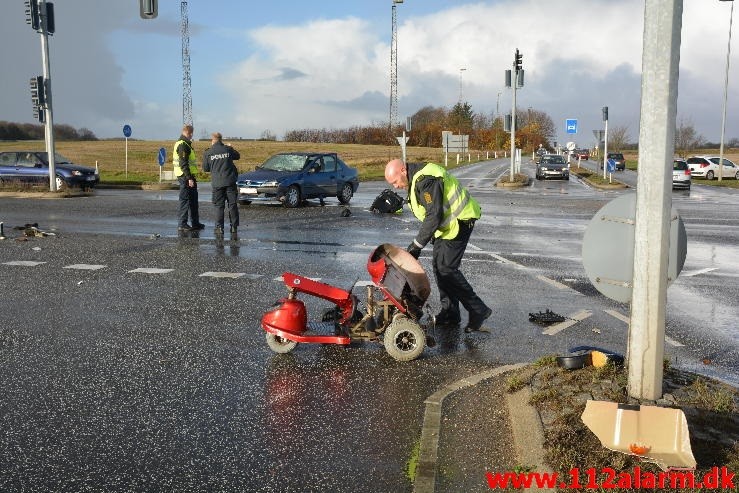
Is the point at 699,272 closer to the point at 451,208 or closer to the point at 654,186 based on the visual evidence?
the point at 451,208

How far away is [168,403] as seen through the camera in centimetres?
516

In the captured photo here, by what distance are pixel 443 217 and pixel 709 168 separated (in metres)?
47.5

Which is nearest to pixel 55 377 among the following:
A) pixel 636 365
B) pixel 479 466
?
pixel 479 466

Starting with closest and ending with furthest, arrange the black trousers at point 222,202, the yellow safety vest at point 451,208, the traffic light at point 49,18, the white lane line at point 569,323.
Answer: the yellow safety vest at point 451,208, the white lane line at point 569,323, the black trousers at point 222,202, the traffic light at point 49,18

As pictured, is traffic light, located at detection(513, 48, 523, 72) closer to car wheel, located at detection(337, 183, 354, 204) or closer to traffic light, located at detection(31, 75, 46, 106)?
car wheel, located at detection(337, 183, 354, 204)

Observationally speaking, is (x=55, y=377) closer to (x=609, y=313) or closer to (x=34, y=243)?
(x=609, y=313)

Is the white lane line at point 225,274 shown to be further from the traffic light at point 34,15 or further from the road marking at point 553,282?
the traffic light at point 34,15

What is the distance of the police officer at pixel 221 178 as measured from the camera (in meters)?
14.7

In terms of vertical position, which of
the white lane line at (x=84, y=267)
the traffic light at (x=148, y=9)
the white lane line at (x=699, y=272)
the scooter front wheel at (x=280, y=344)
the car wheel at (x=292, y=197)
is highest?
the traffic light at (x=148, y=9)

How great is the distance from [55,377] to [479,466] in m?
3.45

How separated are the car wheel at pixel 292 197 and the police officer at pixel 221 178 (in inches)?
267

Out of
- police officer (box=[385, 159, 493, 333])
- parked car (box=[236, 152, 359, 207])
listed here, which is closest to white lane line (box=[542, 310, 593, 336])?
police officer (box=[385, 159, 493, 333])

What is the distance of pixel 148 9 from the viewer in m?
18.4

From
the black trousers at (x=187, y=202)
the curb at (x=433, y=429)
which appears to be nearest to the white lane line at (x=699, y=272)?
the curb at (x=433, y=429)
